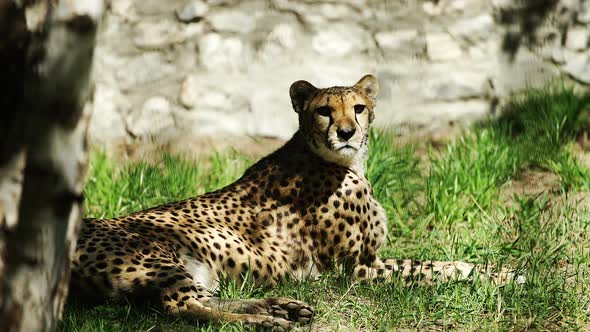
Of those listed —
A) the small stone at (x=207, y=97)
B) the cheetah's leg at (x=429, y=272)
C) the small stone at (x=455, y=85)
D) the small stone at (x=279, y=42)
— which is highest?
the small stone at (x=279, y=42)

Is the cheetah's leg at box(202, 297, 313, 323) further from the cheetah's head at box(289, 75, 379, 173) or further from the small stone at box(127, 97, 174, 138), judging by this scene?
the small stone at box(127, 97, 174, 138)

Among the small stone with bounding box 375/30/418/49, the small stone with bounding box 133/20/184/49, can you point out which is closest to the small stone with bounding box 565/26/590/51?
the small stone with bounding box 375/30/418/49

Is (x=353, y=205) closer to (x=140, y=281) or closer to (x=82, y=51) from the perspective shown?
(x=140, y=281)

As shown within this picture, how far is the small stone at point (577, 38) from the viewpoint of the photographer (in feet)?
22.4

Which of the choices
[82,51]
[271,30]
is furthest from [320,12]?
[82,51]

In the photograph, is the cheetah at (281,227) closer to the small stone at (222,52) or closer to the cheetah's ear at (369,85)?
the cheetah's ear at (369,85)

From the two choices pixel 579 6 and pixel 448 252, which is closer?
pixel 448 252

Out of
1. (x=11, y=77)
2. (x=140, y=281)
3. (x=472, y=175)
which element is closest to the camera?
(x=11, y=77)

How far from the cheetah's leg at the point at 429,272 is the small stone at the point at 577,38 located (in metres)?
2.69

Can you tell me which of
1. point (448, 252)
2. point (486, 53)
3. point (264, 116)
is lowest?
point (448, 252)

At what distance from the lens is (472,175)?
5.70 m

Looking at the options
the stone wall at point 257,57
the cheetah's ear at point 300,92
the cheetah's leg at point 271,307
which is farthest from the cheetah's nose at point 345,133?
the stone wall at point 257,57

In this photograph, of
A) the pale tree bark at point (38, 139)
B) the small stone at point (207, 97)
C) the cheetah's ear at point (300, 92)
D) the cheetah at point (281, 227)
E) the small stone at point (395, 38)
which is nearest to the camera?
the pale tree bark at point (38, 139)

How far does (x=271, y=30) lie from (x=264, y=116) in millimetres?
594
